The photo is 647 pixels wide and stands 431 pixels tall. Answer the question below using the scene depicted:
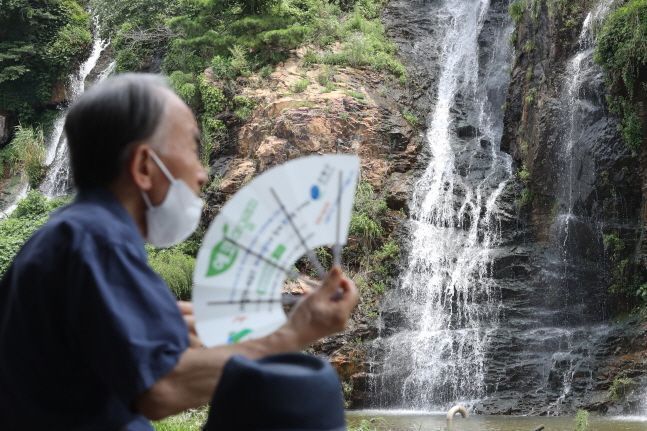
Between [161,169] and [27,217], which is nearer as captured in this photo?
[161,169]

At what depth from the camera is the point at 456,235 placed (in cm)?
1391

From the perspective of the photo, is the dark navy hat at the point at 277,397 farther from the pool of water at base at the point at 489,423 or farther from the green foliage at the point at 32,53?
the green foliage at the point at 32,53

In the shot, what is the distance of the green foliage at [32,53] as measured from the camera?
73.7 ft

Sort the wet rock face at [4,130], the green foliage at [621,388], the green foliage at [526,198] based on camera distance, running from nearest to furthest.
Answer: the green foliage at [621,388], the green foliage at [526,198], the wet rock face at [4,130]

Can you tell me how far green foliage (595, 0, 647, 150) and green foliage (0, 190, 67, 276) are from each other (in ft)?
38.0

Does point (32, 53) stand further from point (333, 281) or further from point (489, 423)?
point (333, 281)

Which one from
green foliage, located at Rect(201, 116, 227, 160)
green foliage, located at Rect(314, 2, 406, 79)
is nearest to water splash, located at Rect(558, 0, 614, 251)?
green foliage, located at Rect(314, 2, 406, 79)

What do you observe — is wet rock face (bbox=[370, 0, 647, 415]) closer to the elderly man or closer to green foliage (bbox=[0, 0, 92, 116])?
the elderly man

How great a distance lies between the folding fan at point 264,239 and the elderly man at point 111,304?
7 cm

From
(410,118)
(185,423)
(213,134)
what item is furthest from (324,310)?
(410,118)

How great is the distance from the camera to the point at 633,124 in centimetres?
1226

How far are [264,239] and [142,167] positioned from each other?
1.08ft

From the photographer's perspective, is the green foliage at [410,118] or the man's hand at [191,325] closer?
the man's hand at [191,325]

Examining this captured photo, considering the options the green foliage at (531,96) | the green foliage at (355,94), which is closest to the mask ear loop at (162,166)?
the green foliage at (531,96)
